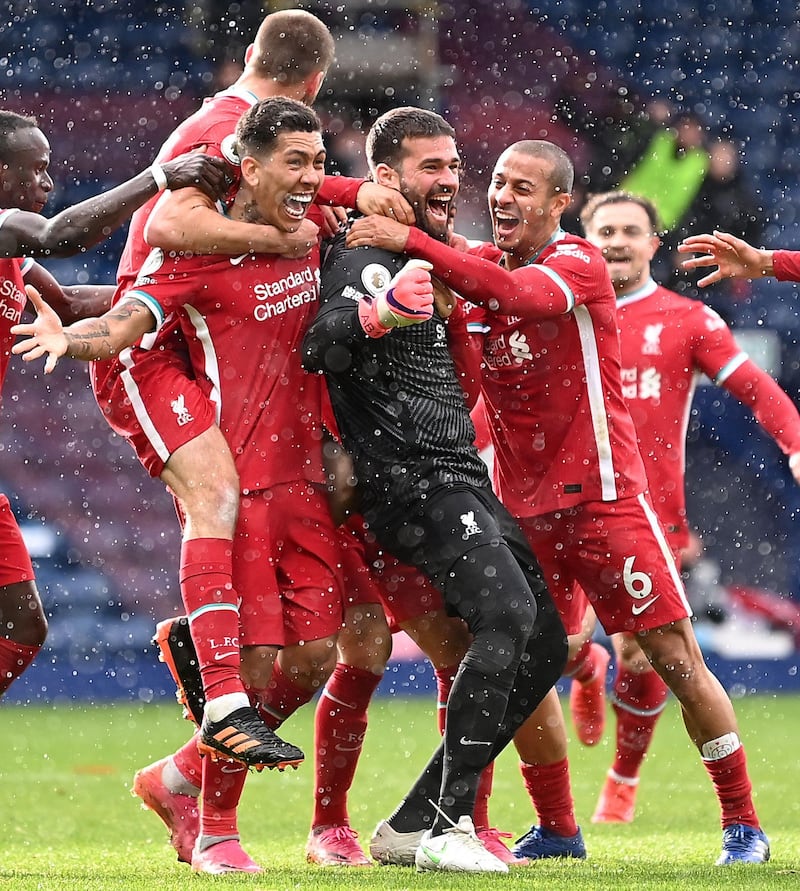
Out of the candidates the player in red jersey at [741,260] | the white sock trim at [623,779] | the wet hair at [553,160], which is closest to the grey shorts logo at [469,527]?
the wet hair at [553,160]

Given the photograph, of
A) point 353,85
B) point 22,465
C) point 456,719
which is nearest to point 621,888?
point 456,719

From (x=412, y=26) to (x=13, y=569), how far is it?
11451 millimetres

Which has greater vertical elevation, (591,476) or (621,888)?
(591,476)

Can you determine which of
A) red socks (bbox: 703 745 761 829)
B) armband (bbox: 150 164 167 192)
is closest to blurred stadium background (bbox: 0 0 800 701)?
red socks (bbox: 703 745 761 829)

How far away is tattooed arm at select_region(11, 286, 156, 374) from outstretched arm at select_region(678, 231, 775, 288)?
1984 mm

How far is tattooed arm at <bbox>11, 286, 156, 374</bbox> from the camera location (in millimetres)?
4305

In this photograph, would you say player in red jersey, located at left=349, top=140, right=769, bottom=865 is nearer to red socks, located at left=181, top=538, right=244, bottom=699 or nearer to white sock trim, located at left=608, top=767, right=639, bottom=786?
red socks, located at left=181, top=538, right=244, bottom=699

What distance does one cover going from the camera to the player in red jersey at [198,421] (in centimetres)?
449

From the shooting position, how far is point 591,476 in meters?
5.14

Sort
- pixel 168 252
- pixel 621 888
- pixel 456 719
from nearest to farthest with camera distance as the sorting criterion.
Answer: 1. pixel 621 888
2. pixel 456 719
3. pixel 168 252

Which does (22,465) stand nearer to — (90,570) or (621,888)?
(90,570)

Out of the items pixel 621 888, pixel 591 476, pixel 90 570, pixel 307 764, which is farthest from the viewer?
pixel 90 570

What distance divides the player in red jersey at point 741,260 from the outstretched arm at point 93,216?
1729mm

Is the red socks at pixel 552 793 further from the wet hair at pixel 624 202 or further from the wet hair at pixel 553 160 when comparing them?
the wet hair at pixel 624 202
